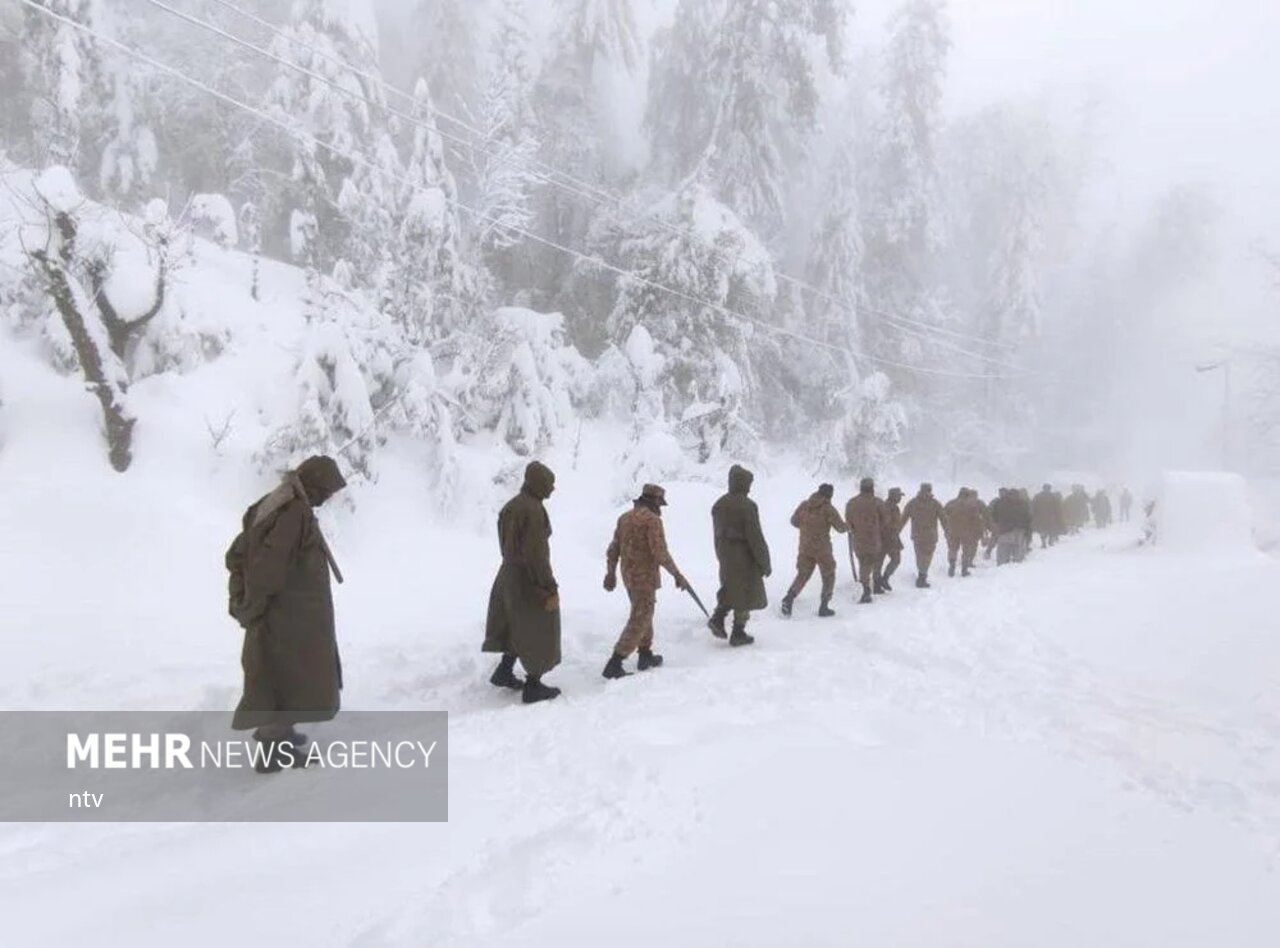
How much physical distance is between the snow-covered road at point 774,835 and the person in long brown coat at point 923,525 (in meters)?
5.71

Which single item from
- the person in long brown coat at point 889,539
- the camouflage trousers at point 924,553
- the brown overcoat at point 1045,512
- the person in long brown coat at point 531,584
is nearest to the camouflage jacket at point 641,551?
the person in long brown coat at point 531,584

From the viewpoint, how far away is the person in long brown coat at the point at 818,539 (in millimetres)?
9016

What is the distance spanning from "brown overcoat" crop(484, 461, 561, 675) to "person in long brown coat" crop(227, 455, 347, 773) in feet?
4.65

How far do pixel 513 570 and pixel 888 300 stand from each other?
26483 mm

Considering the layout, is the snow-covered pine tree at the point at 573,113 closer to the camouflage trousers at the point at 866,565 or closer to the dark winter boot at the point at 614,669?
the camouflage trousers at the point at 866,565

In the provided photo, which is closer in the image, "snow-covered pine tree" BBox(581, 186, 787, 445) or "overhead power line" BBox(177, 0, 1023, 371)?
"overhead power line" BBox(177, 0, 1023, 371)

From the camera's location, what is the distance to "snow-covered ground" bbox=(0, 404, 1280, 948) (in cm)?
294

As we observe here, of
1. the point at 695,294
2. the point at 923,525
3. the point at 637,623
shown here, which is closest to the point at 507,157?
the point at 695,294

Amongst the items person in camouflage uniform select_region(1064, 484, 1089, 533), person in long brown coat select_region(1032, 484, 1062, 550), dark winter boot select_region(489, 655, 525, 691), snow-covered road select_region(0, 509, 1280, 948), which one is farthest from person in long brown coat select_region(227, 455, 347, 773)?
person in camouflage uniform select_region(1064, 484, 1089, 533)

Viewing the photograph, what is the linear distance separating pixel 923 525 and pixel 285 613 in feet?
33.9

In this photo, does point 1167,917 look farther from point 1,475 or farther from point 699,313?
point 699,313

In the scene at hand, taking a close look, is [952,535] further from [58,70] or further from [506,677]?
[58,70]

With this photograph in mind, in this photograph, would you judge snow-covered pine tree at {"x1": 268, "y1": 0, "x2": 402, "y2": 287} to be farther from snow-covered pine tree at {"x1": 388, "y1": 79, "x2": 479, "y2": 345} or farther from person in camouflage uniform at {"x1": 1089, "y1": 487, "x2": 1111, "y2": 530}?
person in camouflage uniform at {"x1": 1089, "y1": 487, "x2": 1111, "y2": 530}

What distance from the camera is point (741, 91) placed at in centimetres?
2194
